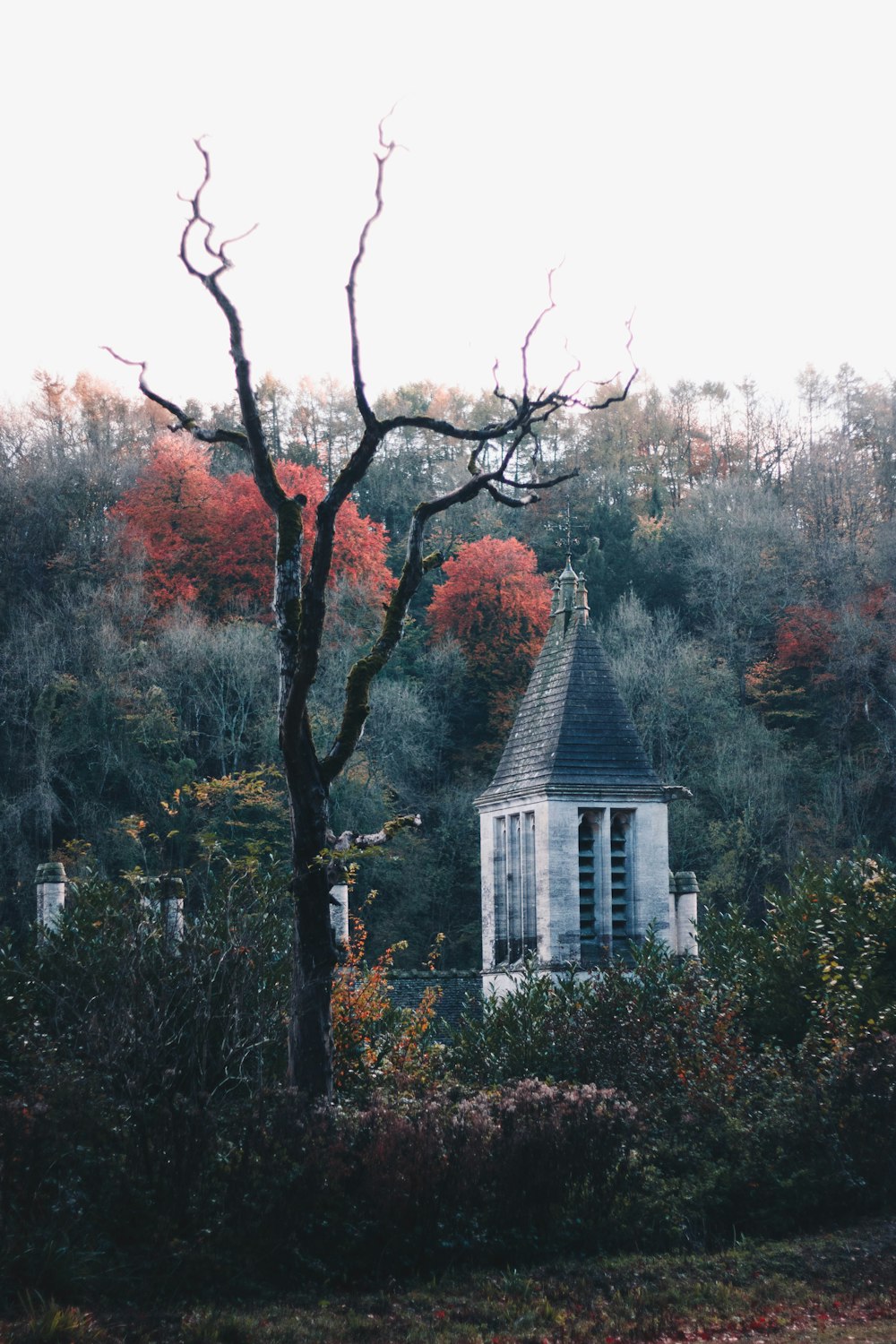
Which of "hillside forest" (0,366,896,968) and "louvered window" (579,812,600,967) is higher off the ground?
"hillside forest" (0,366,896,968)

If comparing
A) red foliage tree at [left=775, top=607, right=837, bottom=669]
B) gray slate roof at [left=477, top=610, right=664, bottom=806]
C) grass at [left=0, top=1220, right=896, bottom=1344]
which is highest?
red foliage tree at [left=775, top=607, right=837, bottom=669]

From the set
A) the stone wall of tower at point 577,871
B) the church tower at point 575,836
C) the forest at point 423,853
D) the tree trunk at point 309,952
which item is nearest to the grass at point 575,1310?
the forest at point 423,853

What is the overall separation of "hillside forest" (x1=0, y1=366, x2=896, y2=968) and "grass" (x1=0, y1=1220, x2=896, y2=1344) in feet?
64.1

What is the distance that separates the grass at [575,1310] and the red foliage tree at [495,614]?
3133 centimetres

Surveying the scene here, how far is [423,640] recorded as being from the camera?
44.0 metres

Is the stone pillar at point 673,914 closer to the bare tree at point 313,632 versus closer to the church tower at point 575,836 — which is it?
the church tower at point 575,836

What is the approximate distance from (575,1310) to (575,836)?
462 inches

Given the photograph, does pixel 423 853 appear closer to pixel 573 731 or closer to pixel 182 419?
pixel 573 731

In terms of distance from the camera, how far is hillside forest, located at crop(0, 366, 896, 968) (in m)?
35.2

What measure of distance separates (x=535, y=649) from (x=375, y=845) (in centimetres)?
3099

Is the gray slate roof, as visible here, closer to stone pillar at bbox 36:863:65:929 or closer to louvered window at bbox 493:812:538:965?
louvered window at bbox 493:812:538:965

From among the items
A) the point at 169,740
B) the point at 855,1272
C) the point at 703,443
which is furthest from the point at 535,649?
the point at 855,1272

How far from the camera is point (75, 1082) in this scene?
9.66m

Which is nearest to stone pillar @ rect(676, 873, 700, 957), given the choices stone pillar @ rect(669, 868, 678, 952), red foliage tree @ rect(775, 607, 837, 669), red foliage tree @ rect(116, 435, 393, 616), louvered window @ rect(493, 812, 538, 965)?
stone pillar @ rect(669, 868, 678, 952)
